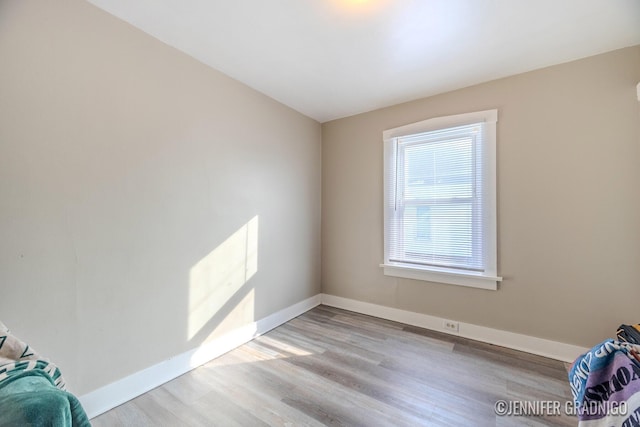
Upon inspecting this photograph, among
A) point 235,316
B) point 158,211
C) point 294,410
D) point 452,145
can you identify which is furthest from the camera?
point 452,145

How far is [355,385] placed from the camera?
6.04 ft

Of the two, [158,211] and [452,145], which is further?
[452,145]

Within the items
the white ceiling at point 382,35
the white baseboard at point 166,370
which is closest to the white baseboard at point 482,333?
the white baseboard at point 166,370

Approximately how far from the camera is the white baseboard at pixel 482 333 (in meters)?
2.15

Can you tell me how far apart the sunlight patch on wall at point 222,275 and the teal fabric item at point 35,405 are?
1219mm

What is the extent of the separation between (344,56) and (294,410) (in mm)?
2592

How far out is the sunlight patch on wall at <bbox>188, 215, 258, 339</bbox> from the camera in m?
2.11

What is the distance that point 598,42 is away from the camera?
192cm

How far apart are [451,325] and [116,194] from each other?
122 inches

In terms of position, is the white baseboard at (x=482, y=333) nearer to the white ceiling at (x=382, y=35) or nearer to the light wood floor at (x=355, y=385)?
the light wood floor at (x=355, y=385)

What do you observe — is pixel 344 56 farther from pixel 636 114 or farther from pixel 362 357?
pixel 362 357

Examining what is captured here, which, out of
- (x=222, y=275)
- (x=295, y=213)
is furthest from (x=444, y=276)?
(x=222, y=275)

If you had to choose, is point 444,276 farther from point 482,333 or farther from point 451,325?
point 482,333

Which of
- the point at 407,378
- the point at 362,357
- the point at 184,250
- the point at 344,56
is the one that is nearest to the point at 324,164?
the point at 344,56
